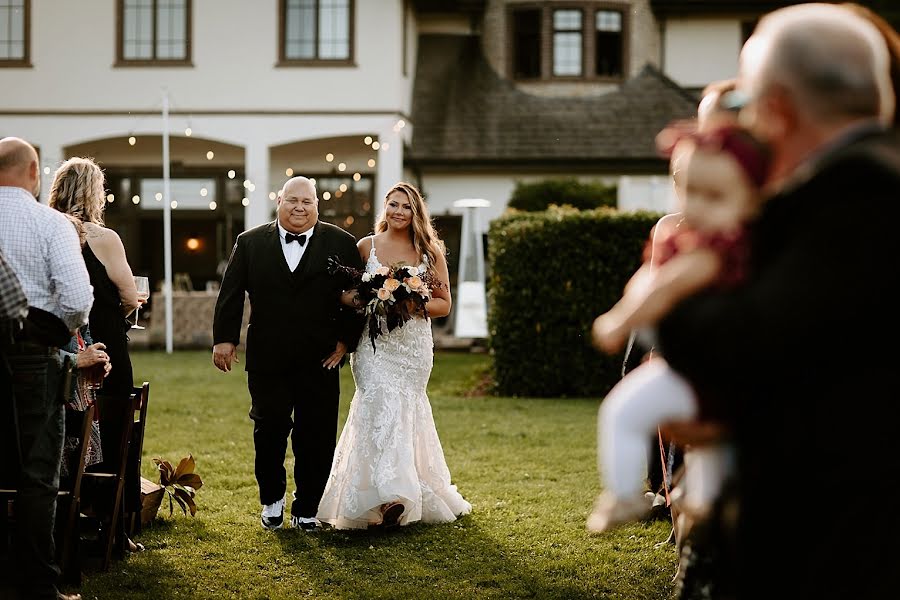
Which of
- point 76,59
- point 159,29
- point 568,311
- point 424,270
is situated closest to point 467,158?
point 159,29

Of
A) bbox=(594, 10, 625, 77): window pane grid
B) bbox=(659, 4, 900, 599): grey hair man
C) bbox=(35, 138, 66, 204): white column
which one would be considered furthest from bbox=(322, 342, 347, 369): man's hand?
bbox=(594, 10, 625, 77): window pane grid

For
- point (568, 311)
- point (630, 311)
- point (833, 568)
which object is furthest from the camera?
point (568, 311)

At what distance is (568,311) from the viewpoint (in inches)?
565

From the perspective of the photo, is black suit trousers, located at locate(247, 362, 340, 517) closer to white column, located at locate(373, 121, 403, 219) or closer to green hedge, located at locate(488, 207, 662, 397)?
green hedge, located at locate(488, 207, 662, 397)

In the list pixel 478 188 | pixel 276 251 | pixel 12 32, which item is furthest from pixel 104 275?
pixel 12 32

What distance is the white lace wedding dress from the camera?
7074mm

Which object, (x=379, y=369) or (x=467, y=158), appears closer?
(x=379, y=369)

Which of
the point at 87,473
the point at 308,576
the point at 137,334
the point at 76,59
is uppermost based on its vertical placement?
the point at 76,59

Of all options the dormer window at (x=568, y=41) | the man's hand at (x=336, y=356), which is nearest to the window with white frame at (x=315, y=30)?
the dormer window at (x=568, y=41)

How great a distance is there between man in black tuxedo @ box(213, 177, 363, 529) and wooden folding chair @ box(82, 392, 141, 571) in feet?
3.16

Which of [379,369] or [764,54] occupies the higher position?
[764,54]

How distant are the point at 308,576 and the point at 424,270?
7.56 feet

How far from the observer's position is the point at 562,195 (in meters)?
23.0

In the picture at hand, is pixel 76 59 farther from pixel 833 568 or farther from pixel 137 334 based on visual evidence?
pixel 833 568
